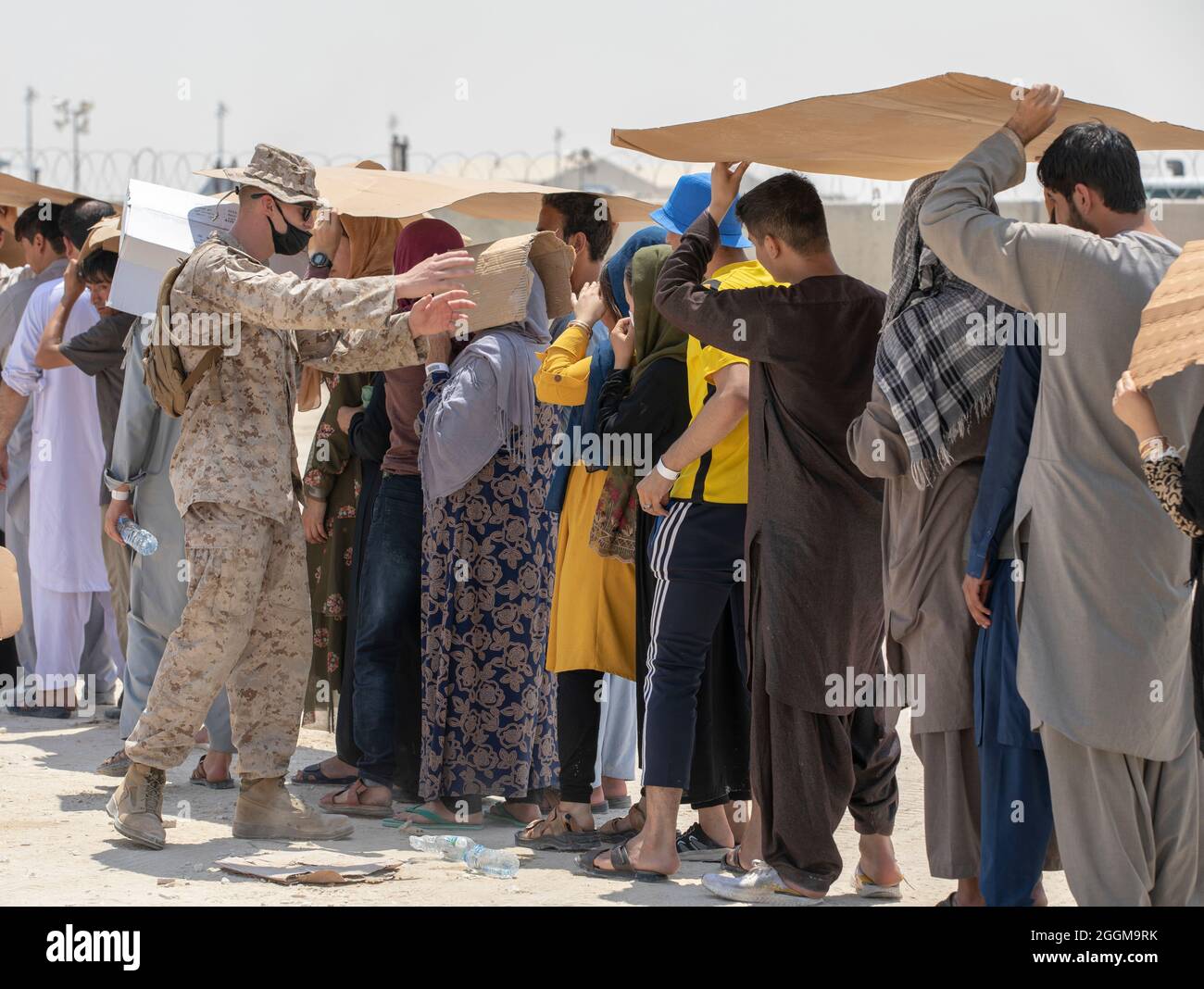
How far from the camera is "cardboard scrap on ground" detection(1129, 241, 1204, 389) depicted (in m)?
3.04

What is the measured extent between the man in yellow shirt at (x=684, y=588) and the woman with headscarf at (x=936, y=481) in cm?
60

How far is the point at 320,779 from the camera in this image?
5910 mm

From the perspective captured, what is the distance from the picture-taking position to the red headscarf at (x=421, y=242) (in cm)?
536

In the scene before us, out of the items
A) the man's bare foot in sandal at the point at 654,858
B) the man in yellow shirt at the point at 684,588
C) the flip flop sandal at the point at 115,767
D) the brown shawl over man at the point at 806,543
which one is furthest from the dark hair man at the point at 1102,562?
the flip flop sandal at the point at 115,767

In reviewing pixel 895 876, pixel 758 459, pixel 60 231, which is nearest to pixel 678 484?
pixel 758 459

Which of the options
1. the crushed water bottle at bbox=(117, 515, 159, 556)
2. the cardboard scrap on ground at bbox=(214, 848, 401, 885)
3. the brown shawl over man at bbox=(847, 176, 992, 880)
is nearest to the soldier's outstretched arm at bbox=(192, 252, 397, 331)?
the crushed water bottle at bbox=(117, 515, 159, 556)

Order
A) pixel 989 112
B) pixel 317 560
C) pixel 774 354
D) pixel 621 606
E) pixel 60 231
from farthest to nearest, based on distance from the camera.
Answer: pixel 60 231 → pixel 317 560 → pixel 621 606 → pixel 774 354 → pixel 989 112

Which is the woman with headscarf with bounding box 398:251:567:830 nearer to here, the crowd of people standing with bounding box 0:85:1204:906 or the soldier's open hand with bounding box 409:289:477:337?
the crowd of people standing with bounding box 0:85:1204:906

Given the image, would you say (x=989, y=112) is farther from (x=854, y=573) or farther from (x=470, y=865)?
(x=470, y=865)

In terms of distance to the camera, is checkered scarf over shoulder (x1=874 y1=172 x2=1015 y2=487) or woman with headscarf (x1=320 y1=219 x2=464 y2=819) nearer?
checkered scarf over shoulder (x1=874 y1=172 x2=1015 y2=487)

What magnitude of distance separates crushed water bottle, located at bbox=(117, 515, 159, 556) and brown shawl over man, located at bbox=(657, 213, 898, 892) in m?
2.51

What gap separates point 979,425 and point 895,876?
140 cm

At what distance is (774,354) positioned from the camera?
418 cm

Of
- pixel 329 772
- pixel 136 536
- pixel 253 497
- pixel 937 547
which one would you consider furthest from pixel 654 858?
pixel 136 536
